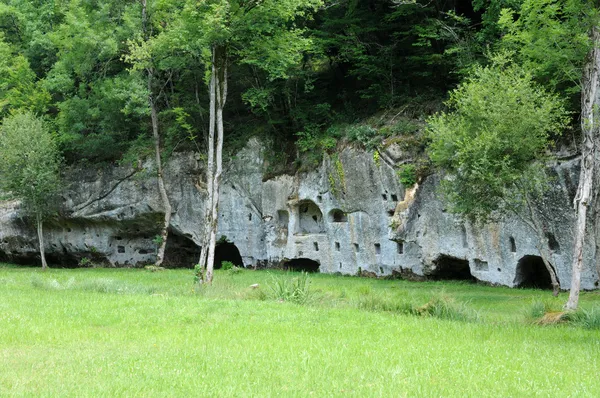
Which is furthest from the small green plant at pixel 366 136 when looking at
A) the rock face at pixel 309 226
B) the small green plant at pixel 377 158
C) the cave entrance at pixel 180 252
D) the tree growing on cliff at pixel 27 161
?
the tree growing on cliff at pixel 27 161

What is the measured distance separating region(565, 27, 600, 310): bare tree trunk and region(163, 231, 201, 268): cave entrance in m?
26.3

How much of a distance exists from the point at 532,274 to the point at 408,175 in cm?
673

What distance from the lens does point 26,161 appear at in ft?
105

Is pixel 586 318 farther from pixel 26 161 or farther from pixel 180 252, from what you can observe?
pixel 26 161

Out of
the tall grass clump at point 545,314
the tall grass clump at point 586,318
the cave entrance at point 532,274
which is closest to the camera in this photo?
the tall grass clump at point 586,318

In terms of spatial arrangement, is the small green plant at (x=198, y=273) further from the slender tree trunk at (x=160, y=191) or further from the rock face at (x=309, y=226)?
the slender tree trunk at (x=160, y=191)

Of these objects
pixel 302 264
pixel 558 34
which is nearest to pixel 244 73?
pixel 302 264

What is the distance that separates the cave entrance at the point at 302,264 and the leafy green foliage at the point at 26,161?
1486cm

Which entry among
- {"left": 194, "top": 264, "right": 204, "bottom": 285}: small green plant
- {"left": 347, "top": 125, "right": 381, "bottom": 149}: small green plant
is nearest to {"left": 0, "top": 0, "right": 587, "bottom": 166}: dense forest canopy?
{"left": 347, "top": 125, "right": 381, "bottom": 149}: small green plant

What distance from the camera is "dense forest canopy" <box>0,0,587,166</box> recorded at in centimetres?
2791

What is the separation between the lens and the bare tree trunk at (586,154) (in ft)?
47.4

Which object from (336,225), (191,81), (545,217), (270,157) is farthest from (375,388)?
(191,81)

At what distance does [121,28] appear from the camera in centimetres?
3369

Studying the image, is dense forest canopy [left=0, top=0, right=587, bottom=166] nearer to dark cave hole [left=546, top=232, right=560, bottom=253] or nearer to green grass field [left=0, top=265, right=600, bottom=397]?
dark cave hole [left=546, top=232, right=560, bottom=253]
